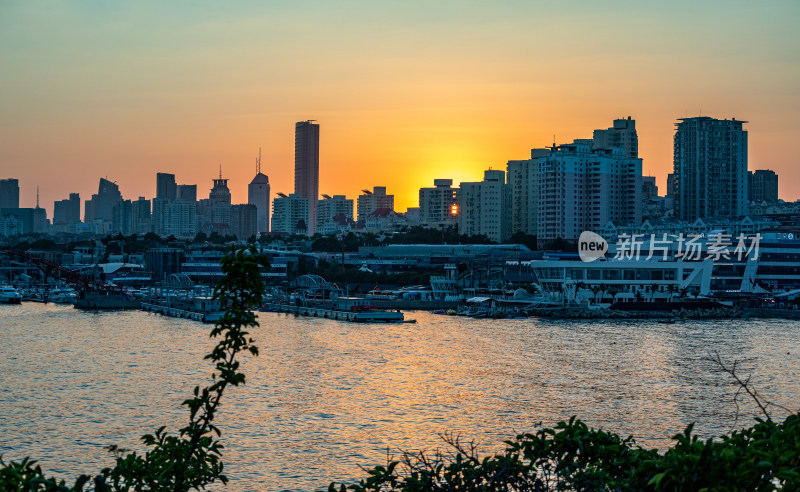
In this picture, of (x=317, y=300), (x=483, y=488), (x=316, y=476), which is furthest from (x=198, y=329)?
(x=483, y=488)

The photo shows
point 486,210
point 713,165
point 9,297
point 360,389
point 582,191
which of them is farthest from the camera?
point 486,210

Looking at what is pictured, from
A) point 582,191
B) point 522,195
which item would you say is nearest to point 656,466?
point 582,191

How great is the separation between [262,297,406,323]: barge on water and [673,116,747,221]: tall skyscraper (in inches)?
2889

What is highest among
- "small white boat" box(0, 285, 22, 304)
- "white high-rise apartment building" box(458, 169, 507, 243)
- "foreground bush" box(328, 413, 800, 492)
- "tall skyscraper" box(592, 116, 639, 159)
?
"tall skyscraper" box(592, 116, 639, 159)

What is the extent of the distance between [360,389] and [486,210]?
333 ft

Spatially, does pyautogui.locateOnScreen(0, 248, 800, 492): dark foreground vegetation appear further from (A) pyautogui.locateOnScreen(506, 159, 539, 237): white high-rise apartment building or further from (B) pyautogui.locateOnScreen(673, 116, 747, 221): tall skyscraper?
(B) pyautogui.locateOnScreen(673, 116, 747, 221): tall skyscraper

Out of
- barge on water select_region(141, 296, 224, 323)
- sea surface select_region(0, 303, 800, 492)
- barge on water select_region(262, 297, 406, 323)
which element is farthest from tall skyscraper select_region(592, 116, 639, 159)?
sea surface select_region(0, 303, 800, 492)

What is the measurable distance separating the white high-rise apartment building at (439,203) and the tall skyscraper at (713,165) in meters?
42.4

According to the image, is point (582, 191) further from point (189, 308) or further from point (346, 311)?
point (189, 308)

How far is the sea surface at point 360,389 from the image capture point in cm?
1955

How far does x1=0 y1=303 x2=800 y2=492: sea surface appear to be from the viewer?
19547 millimetres

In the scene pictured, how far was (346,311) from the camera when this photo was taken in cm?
5656

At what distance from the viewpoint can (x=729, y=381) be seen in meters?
29.4

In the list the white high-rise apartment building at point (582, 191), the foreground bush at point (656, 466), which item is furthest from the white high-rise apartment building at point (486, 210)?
the foreground bush at point (656, 466)
